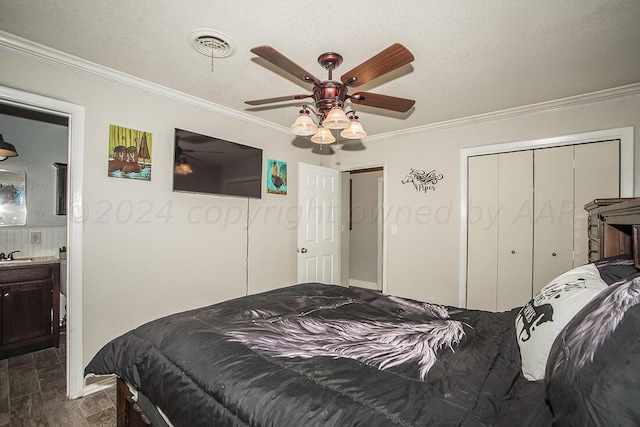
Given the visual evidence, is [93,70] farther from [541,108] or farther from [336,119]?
[541,108]

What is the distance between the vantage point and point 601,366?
550 millimetres

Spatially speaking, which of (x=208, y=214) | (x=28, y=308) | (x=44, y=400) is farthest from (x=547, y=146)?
(x=28, y=308)

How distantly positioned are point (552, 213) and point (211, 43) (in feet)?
11.0

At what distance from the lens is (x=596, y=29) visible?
1768 mm

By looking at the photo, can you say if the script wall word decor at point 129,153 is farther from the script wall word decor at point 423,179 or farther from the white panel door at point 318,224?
the script wall word decor at point 423,179

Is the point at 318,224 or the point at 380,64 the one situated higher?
the point at 380,64

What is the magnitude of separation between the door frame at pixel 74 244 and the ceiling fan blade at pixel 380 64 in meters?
2.00

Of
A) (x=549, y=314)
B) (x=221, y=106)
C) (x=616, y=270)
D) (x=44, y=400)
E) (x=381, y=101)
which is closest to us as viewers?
(x=549, y=314)

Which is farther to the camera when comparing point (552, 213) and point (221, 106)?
point (221, 106)

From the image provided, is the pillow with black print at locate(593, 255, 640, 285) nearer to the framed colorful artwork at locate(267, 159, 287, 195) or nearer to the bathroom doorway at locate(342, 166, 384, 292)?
the framed colorful artwork at locate(267, 159, 287, 195)

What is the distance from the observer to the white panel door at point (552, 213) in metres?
2.85

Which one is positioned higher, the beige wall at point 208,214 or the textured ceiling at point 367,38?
the textured ceiling at point 367,38

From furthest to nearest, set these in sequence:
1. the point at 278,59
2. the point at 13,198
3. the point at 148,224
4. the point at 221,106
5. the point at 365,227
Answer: the point at 365,227 → the point at 13,198 → the point at 221,106 → the point at 148,224 → the point at 278,59

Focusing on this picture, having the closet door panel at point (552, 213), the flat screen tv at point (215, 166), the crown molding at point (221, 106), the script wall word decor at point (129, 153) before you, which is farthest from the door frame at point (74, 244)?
the closet door panel at point (552, 213)
